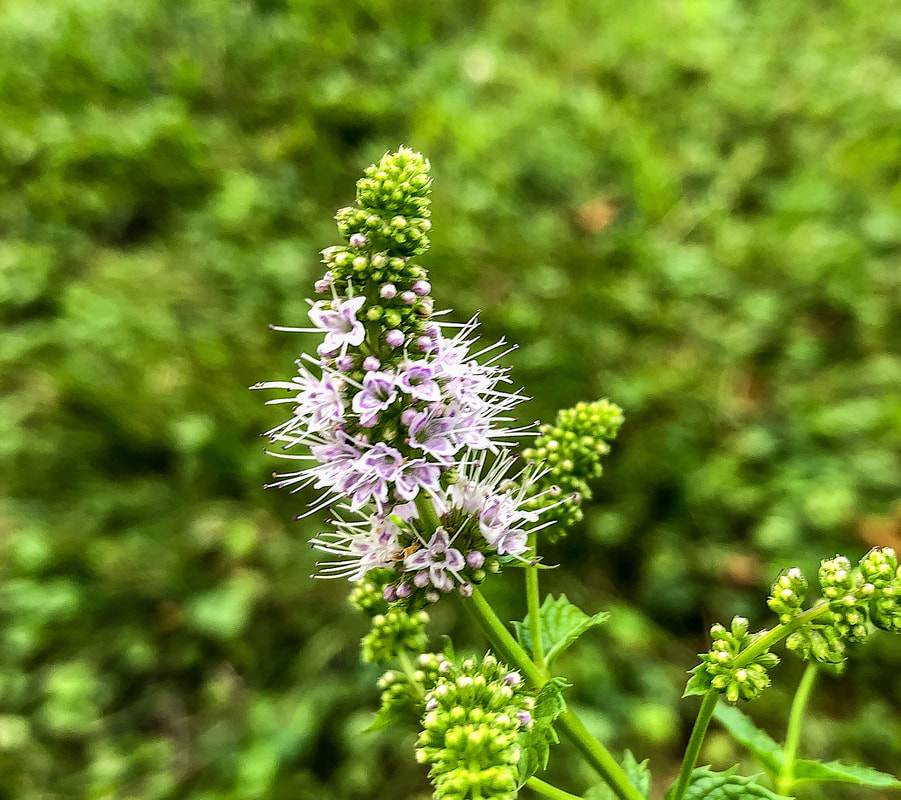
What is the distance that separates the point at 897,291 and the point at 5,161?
647 centimetres

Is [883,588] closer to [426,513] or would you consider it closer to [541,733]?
[541,733]

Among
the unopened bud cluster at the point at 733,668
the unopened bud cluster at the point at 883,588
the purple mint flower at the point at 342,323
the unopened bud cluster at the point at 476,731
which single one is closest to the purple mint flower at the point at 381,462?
the purple mint flower at the point at 342,323

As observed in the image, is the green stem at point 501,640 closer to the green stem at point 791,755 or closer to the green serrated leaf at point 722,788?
the green serrated leaf at point 722,788

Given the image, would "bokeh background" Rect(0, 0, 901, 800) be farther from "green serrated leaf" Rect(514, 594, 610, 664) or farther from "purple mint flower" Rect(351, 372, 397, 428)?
"purple mint flower" Rect(351, 372, 397, 428)

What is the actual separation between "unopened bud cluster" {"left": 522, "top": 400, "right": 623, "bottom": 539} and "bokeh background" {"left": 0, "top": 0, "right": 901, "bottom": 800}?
1848mm

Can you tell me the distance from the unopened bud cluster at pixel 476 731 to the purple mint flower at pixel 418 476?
1.30ft

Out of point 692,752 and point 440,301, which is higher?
point 440,301

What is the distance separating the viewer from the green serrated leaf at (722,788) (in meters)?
1.47

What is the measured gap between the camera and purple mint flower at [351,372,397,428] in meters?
1.32

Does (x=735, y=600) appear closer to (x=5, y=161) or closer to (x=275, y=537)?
(x=275, y=537)

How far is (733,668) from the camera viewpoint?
142 centimetres

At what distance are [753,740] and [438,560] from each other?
1111 millimetres

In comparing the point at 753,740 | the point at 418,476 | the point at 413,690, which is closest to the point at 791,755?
the point at 753,740

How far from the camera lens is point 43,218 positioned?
17.2 ft
